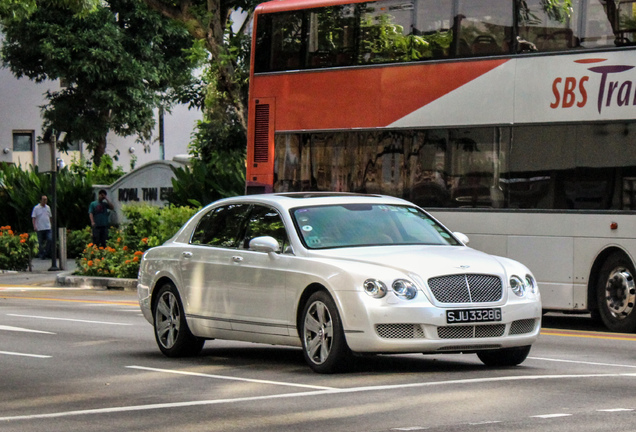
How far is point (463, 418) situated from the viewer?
26.0 ft

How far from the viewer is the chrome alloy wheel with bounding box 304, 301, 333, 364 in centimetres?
1036

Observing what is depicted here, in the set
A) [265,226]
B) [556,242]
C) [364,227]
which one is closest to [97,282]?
[556,242]

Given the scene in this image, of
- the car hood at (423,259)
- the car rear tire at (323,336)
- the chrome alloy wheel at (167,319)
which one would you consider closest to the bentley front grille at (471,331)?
→ the car hood at (423,259)

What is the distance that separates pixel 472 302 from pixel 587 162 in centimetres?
613

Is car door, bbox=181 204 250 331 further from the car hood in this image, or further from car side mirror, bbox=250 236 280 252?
the car hood

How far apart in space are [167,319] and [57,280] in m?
16.2

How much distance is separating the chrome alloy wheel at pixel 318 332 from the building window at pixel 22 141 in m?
50.9

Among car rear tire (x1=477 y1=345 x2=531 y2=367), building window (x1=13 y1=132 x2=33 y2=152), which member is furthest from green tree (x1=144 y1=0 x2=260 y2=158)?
building window (x1=13 y1=132 x2=33 y2=152)

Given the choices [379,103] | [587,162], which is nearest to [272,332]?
[587,162]

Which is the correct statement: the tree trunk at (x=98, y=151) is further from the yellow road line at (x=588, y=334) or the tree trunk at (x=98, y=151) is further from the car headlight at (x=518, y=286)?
the car headlight at (x=518, y=286)

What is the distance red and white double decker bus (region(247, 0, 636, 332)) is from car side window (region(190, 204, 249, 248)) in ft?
17.8

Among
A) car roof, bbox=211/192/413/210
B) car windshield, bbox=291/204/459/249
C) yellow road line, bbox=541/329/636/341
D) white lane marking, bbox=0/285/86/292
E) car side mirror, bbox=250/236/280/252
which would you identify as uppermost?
car roof, bbox=211/192/413/210

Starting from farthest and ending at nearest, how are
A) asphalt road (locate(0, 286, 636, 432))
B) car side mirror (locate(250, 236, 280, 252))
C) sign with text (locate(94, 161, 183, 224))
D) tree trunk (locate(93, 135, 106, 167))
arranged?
tree trunk (locate(93, 135, 106, 167))
sign with text (locate(94, 161, 183, 224))
car side mirror (locate(250, 236, 280, 252))
asphalt road (locate(0, 286, 636, 432))

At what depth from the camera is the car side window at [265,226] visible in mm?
11328
